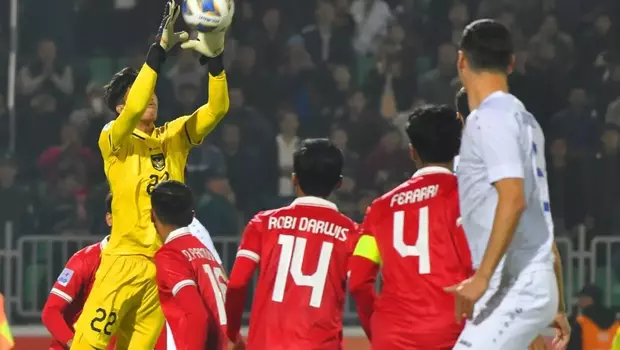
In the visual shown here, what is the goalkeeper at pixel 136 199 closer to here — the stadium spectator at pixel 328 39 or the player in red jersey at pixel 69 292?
the player in red jersey at pixel 69 292

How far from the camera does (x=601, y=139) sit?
11.4 m

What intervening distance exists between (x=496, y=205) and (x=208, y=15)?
269 cm

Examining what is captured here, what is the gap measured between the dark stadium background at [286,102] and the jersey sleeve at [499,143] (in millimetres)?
6605

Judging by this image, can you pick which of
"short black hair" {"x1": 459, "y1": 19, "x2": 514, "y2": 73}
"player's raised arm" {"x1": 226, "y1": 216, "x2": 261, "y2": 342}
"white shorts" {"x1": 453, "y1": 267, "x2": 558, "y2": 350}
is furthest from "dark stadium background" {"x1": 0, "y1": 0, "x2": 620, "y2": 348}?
"short black hair" {"x1": 459, "y1": 19, "x2": 514, "y2": 73}

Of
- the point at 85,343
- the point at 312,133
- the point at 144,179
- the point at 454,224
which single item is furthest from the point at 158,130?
the point at 312,133

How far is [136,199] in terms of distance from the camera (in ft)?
21.5

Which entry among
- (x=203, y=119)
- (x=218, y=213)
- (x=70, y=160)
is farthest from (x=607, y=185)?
(x=203, y=119)

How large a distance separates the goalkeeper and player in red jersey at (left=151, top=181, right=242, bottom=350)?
716 millimetres

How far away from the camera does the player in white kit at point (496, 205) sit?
4051 mm

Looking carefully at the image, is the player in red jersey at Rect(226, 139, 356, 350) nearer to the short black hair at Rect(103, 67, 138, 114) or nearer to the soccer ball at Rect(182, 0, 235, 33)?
the soccer ball at Rect(182, 0, 235, 33)

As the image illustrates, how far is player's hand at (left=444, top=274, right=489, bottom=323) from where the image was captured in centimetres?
385

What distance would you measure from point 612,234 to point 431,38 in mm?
2745

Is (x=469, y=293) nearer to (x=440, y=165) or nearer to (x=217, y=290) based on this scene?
(x=440, y=165)

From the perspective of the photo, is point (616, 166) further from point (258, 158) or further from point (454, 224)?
point (454, 224)
